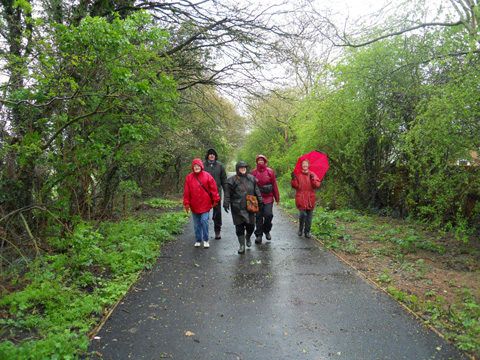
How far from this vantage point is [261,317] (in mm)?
3506

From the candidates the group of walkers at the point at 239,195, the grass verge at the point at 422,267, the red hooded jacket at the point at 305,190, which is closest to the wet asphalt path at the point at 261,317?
the grass verge at the point at 422,267

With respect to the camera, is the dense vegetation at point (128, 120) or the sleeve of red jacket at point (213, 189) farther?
the sleeve of red jacket at point (213, 189)

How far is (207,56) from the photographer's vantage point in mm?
8648

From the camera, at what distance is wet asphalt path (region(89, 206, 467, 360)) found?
2863 mm

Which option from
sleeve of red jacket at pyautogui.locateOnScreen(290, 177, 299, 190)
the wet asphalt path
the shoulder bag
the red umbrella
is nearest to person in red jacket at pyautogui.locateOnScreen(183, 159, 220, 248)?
the shoulder bag

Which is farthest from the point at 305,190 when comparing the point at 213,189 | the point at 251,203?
the point at 213,189

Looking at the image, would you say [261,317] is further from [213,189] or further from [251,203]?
[213,189]

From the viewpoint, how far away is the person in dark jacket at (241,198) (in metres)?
6.02

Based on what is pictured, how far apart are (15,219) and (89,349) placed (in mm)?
3031

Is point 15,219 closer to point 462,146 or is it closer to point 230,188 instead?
point 230,188

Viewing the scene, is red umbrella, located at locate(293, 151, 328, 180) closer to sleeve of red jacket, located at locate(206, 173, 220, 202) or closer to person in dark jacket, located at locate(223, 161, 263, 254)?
person in dark jacket, located at locate(223, 161, 263, 254)

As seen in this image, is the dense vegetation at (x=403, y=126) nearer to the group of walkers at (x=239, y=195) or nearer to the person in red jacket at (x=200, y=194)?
the group of walkers at (x=239, y=195)

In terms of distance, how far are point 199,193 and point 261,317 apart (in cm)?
334

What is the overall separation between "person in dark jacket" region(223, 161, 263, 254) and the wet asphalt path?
0.81 m
